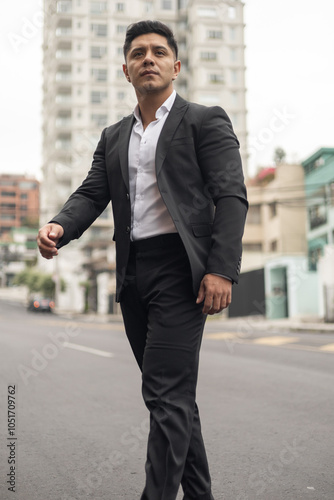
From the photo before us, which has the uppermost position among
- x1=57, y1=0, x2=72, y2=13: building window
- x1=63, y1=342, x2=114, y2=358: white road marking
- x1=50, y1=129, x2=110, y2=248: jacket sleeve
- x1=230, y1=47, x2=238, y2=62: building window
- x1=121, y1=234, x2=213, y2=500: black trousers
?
x1=57, y1=0, x2=72, y2=13: building window

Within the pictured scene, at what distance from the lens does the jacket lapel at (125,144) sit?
8.79ft

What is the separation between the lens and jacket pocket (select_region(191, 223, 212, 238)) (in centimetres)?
253

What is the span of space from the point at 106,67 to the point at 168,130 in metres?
69.6

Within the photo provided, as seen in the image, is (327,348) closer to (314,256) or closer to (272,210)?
(314,256)

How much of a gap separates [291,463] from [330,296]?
20867 millimetres

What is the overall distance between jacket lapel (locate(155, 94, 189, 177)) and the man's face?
0.31ft

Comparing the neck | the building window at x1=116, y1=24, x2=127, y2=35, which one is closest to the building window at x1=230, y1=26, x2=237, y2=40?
the building window at x1=116, y1=24, x2=127, y2=35

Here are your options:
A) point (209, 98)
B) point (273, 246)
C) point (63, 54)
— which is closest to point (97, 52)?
point (63, 54)

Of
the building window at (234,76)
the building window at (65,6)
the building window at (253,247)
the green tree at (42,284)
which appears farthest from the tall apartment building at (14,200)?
the building window at (253,247)

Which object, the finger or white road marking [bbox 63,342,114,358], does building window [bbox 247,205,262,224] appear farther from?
the finger

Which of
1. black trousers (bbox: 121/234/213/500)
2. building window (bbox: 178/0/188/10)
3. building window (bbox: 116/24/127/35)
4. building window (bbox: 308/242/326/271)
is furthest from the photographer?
building window (bbox: 178/0/188/10)

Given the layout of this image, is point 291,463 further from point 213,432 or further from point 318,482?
point 213,432

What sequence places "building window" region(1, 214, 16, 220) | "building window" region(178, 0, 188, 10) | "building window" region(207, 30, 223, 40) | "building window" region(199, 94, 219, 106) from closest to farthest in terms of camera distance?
1. "building window" region(199, 94, 219, 106)
2. "building window" region(207, 30, 223, 40)
3. "building window" region(178, 0, 188, 10)
4. "building window" region(1, 214, 16, 220)

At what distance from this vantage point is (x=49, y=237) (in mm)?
2535
